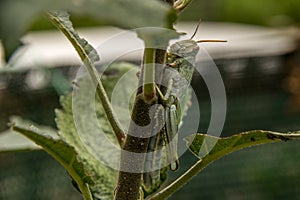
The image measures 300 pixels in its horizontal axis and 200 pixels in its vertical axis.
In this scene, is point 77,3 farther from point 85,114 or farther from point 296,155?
point 296,155

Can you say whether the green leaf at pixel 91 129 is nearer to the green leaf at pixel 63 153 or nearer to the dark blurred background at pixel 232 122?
the green leaf at pixel 63 153

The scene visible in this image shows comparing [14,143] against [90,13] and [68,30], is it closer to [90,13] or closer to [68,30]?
[68,30]

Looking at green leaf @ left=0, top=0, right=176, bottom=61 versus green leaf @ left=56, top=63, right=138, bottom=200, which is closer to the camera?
green leaf @ left=0, top=0, right=176, bottom=61

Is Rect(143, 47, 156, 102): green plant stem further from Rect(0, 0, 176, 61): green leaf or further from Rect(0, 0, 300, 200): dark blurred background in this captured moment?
Rect(0, 0, 300, 200): dark blurred background

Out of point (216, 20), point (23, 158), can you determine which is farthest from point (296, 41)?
point (23, 158)

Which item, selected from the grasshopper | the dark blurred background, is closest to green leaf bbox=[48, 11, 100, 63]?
the grasshopper

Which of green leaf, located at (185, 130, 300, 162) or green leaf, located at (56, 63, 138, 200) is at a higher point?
green leaf, located at (185, 130, 300, 162)
